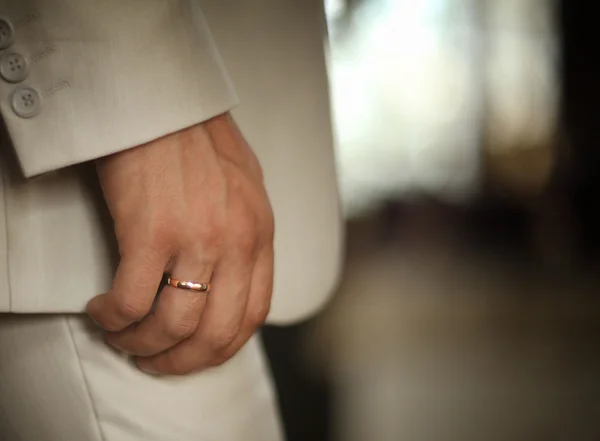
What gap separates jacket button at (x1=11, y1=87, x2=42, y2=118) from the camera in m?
0.40

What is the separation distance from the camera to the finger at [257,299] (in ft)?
1.47

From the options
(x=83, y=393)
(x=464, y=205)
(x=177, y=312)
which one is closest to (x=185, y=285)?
(x=177, y=312)

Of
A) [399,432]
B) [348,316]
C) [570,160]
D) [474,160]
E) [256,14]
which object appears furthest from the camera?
[474,160]

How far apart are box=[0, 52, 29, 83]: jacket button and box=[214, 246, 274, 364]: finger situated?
20 cm

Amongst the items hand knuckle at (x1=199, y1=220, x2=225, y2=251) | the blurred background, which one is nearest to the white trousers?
hand knuckle at (x1=199, y1=220, x2=225, y2=251)

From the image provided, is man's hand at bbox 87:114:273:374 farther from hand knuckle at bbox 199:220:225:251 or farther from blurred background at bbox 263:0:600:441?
blurred background at bbox 263:0:600:441

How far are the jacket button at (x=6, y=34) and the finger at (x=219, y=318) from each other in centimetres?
19

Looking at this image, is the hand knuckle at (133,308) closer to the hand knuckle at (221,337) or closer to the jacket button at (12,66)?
the hand knuckle at (221,337)

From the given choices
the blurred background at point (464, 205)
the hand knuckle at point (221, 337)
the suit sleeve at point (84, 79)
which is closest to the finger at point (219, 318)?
the hand knuckle at point (221, 337)

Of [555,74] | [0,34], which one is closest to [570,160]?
[555,74]

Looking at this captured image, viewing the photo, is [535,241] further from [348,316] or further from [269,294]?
[269,294]

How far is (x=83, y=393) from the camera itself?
0.46 metres

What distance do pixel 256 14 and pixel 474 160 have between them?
3.05 meters

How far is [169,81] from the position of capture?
0.42m
